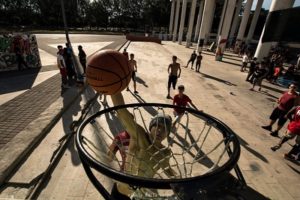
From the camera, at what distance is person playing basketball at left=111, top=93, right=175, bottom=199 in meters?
2.91

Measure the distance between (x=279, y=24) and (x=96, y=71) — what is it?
6273 millimetres

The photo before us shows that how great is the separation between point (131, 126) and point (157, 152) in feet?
2.10

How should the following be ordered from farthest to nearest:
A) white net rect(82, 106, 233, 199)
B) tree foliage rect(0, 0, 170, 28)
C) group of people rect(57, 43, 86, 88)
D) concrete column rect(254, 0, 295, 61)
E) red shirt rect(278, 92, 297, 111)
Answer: tree foliage rect(0, 0, 170, 28) → concrete column rect(254, 0, 295, 61) → group of people rect(57, 43, 86, 88) → red shirt rect(278, 92, 297, 111) → white net rect(82, 106, 233, 199)

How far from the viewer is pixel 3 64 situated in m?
13.0

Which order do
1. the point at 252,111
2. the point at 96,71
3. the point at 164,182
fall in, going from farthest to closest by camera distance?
the point at 252,111 → the point at 96,71 → the point at 164,182

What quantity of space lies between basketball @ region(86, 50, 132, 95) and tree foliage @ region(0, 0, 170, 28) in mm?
70006

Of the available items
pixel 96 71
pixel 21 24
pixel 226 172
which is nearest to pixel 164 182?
pixel 226 172

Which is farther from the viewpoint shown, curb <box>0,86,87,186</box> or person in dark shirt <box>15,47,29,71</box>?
person in dark shirt <box>15,47,29,71</box>

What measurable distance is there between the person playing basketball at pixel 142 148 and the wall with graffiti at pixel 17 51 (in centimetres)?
1291

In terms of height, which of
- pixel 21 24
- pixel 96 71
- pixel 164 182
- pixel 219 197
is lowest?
pixel 21 24

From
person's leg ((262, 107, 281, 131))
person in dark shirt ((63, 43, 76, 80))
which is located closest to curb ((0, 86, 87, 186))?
person in dark shirt ((63, 43, 76, 80))

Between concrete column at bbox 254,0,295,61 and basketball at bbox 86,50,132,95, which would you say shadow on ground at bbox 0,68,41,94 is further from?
concrete column at bbox 254,0,295,61

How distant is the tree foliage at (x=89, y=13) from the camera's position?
61.5 m

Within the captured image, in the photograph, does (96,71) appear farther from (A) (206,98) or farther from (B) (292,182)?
(A) (206,98)
